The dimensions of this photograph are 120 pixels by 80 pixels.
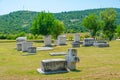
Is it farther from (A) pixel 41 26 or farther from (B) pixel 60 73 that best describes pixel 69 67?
(A) pixel 41 26

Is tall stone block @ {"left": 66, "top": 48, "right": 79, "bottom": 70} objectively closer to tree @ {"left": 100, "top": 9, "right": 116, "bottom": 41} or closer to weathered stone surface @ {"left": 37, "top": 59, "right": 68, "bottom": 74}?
weathered stone surface @ {"left": 37, "top": 59, "right": 68, "bottom": 74}

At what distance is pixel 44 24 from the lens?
4091cm

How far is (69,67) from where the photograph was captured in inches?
685

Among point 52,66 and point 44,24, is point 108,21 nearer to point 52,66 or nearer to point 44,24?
point 44,24

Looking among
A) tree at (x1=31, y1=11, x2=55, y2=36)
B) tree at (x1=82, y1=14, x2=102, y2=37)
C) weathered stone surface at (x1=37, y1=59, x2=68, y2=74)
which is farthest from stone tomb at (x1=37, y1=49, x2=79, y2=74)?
tree at (x1=82, y1=14, x2=102, y2=37)

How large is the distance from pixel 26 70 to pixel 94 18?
1444 inches

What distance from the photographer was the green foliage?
40797 mm

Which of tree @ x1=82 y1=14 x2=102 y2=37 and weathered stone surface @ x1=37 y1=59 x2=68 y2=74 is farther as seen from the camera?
tree @ x1=82 y1=14 x2=102 y2=37

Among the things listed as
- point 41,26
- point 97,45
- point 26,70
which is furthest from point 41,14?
point 26,70

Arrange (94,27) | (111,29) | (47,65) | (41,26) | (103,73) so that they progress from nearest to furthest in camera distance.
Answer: (103,73), (47,65), (41,26), (94,27), (111,29)

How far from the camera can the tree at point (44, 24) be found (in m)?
40.8

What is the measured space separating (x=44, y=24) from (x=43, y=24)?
0.51 feet

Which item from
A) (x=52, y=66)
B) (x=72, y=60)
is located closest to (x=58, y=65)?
(x=52, y=66)

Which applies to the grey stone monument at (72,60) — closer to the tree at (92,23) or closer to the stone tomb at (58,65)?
the stone tomb at (58,65)
